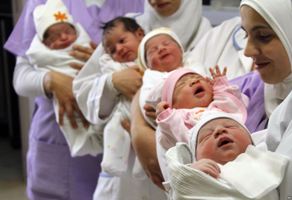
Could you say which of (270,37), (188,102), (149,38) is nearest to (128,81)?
(149,38)

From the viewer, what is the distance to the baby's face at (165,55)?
1.57 m

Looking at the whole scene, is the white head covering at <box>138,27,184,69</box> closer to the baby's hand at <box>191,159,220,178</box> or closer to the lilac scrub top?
the lilac scrub top

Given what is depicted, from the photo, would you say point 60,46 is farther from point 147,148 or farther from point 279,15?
point 279,15

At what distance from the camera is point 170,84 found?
1.39m

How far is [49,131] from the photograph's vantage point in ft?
6.76

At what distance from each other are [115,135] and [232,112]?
551mm

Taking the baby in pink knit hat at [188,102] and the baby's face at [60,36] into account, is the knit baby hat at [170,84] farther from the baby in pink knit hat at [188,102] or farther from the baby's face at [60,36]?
the baby's face at [60,36]

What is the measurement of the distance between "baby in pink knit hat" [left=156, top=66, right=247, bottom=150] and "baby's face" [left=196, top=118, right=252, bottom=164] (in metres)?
0.17

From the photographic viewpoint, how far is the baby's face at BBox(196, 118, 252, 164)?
1.00 metres

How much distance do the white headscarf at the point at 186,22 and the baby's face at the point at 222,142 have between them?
28.0 inches

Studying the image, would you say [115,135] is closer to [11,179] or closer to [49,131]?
[49,131]

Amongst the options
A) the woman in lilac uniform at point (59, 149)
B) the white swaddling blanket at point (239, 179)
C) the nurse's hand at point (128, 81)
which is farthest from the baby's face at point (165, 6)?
the white swaddling blanket at point (239, 179)

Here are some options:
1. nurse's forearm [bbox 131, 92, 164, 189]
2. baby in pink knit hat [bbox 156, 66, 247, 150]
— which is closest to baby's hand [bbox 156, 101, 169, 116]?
baby in pink knit hat [bbox 156, 66, 247, 150]

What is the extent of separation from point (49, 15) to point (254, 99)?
95 cm
